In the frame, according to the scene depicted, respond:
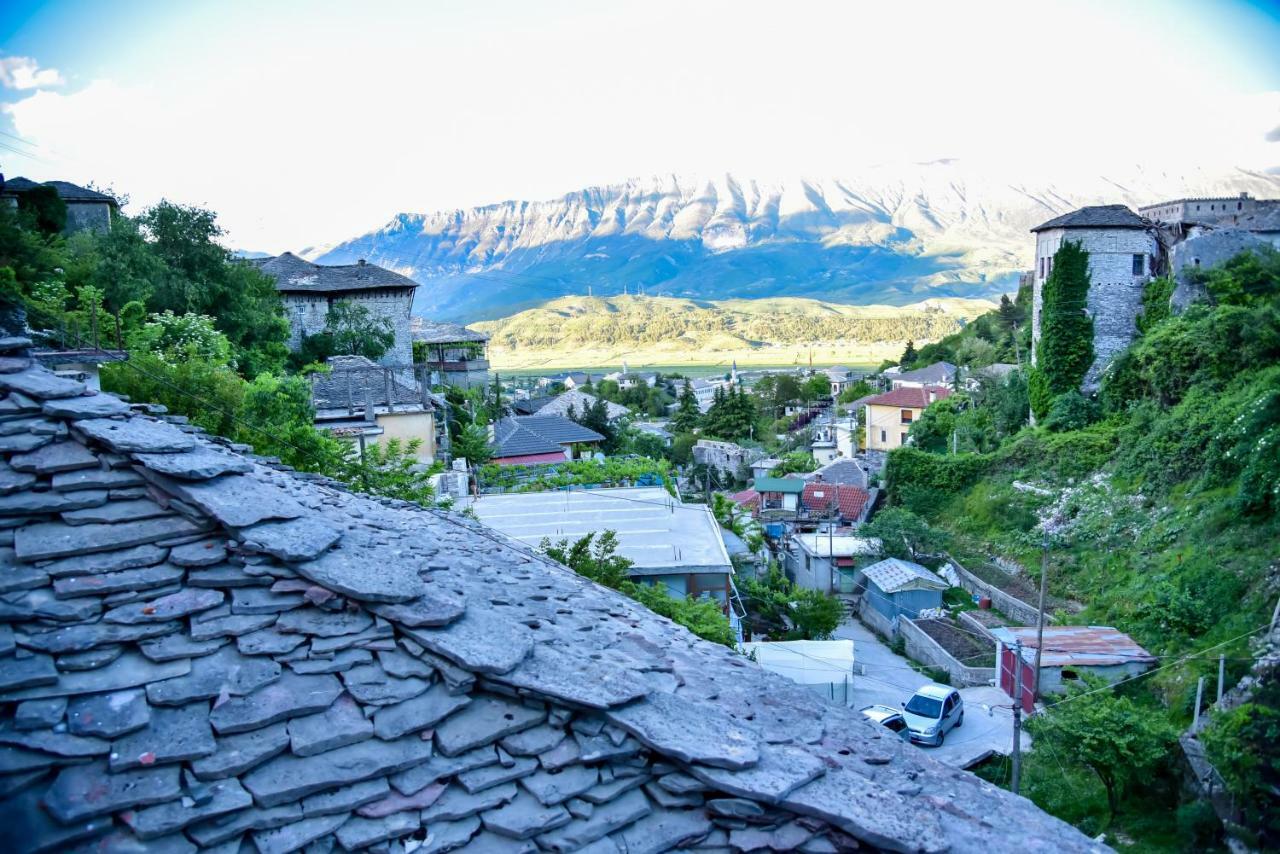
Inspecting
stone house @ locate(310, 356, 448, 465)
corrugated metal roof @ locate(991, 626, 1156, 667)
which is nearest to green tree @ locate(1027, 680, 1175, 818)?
corrugated metal roof @ locate(991, 626, 1156, 667)

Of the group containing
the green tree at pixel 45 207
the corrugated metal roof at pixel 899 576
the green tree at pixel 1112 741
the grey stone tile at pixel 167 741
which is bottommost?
the corrugated metal roof at pixel 899 576

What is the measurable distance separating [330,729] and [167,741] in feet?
1.62

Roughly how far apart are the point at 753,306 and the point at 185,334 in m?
184

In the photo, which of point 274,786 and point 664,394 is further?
point 664,394

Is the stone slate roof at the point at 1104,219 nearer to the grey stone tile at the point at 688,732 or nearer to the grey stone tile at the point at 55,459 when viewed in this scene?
the grey stone tile at the point at 688,732

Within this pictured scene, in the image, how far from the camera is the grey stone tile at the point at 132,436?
3451mm

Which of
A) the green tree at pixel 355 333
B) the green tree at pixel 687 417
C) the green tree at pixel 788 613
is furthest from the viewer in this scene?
the green tree at pixel 687 417

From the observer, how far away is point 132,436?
357 cm

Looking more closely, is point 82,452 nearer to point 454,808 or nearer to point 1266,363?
point 454,808

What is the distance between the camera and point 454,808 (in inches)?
111

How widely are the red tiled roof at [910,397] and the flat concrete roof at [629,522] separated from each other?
31290mm

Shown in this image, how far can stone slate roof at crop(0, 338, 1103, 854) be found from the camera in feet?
8.84

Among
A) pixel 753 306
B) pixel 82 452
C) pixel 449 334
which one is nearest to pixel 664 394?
pixel 449 334

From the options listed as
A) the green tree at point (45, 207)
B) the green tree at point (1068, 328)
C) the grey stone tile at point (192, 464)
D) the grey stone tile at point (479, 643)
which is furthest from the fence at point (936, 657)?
the green tree at point (45, 207)
